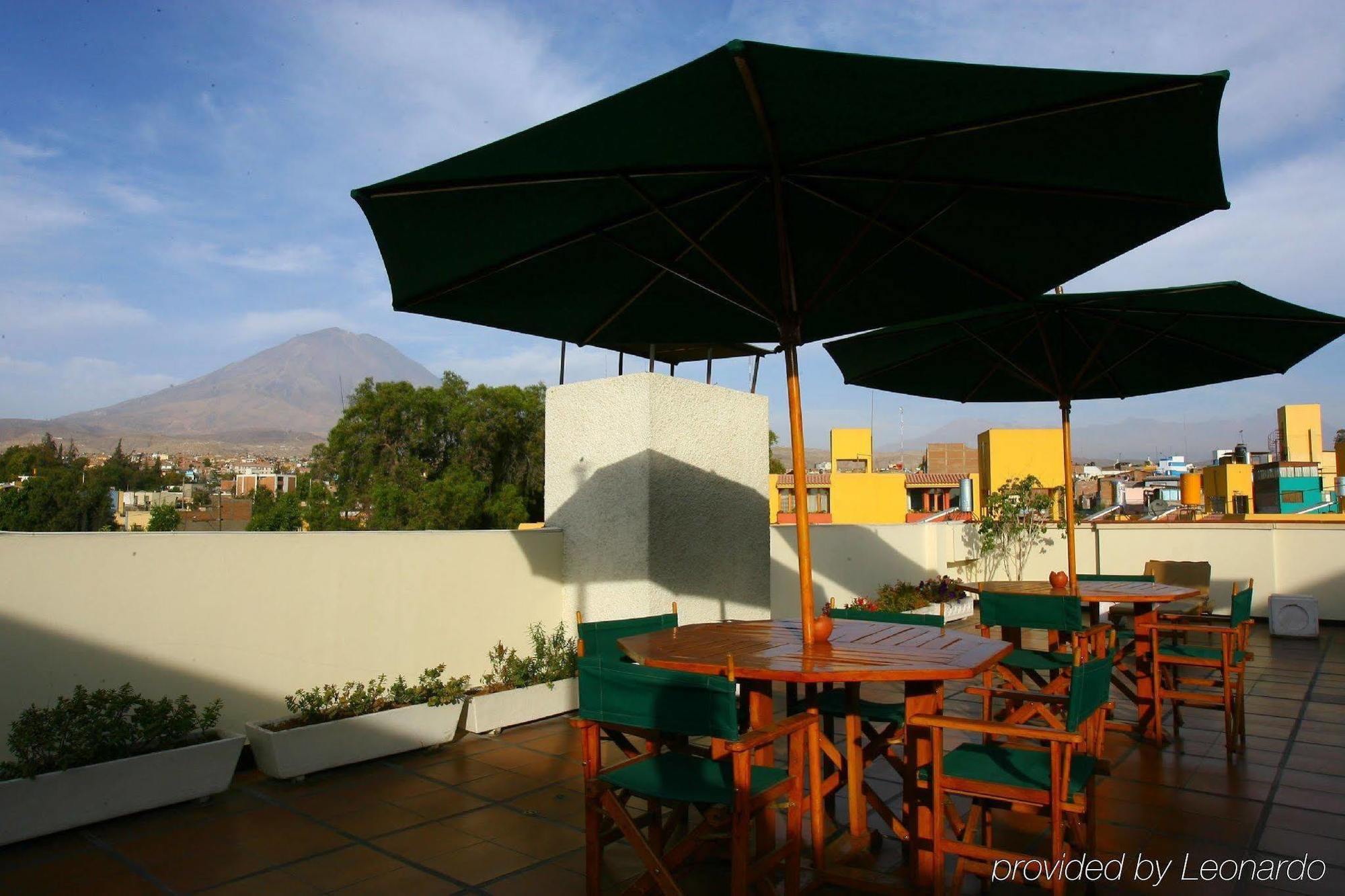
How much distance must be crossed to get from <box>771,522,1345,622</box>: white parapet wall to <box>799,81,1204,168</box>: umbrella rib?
20.7 feet

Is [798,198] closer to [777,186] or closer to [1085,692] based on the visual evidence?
[777,186]

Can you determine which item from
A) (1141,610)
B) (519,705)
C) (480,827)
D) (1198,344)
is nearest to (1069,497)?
(1141,610)

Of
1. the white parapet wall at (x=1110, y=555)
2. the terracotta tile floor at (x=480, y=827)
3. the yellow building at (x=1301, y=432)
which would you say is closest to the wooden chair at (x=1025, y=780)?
the terracotta tile floor at (x=480, y=827)

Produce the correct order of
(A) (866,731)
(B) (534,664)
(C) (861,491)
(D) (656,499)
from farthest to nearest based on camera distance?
1. (C) (861,491)
2. (D) (656,499)
3. (B) (534,664)
4. (A) (866,731)

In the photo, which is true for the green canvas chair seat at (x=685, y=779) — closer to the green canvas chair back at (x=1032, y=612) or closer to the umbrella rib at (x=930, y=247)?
the umbrella rib at (x=930, y=247)

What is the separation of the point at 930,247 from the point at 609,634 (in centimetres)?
205

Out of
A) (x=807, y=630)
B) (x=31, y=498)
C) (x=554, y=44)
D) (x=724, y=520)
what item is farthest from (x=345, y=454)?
(x=807, y=630)

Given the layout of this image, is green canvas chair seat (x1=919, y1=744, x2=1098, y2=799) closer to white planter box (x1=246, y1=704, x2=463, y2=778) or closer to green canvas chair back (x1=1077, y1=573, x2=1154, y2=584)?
white planter box (x1=246, y1=704, x2=463, y2=778)

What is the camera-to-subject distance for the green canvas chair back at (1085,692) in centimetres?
A: 256

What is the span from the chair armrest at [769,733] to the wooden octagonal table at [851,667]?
0.13 metres

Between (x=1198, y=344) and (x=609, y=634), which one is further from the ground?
(x=1198, y=344)

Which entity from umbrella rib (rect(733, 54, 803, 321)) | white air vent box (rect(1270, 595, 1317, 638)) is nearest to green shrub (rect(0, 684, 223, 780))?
umbrella rib (rect(733, 54, 803, 321))

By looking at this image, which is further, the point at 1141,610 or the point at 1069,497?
the point at 1069,497

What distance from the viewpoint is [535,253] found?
10.6 ft
